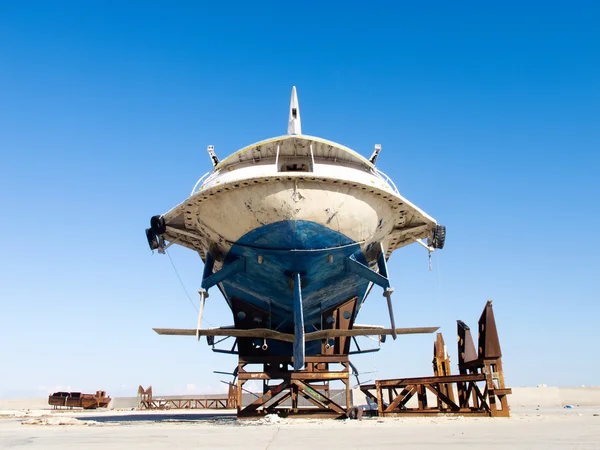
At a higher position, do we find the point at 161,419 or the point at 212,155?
the point at 212,155

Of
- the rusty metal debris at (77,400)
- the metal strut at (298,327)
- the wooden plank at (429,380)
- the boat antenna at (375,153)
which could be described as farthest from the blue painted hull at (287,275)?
the rusty metal debris at (77,400)

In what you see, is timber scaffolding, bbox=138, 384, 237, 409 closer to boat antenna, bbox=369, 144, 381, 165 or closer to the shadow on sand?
the shadow on sand

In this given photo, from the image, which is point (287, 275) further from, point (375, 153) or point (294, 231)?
point (375, 153)

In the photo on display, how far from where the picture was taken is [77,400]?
3145cm

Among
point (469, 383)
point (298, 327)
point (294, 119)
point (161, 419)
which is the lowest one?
point (161, 419)

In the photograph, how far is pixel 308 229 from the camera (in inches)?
512

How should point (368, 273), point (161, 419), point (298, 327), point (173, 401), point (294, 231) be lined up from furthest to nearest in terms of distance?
point (173, 401), point (161, 419), point (368, 273), point (298, 327), point (294, 231)

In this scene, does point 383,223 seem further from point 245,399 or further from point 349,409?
point 245,399

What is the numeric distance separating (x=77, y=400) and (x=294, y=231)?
26.1 metres

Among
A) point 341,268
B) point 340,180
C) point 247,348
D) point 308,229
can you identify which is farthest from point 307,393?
point 340,180

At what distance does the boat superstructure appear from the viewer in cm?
1284

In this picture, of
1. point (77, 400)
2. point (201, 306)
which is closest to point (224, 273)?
point (201, 306)

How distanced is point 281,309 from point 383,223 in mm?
4525

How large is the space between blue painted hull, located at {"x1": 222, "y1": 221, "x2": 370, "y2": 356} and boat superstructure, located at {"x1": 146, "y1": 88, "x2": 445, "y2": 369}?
0.03 m
